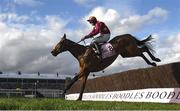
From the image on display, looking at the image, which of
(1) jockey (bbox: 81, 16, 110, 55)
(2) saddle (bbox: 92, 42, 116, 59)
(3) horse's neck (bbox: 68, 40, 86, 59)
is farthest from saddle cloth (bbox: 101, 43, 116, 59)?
(3) horse's neck (bbox: 68, 40, 86, 59)

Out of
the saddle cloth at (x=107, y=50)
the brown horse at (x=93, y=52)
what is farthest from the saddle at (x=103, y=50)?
the brown horse at (x=93, y=52)

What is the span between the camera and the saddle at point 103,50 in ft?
53.8

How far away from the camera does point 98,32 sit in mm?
16281

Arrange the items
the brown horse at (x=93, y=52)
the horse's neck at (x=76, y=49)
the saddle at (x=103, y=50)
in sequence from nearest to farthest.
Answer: the brown horse at (x=93, y=52) → the saddle at (x=103, y=50) → the horse's neck at (x=76, y=49)

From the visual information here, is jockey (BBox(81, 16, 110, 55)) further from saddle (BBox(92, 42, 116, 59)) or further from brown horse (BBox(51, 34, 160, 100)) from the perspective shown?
brown horse (BBox(51, 34, 160, 100))

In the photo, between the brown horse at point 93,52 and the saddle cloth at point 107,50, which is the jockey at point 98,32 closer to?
the saddle cloth at point 107,50

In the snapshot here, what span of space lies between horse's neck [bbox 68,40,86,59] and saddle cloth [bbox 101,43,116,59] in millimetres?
727

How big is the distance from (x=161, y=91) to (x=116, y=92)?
23.0 feet

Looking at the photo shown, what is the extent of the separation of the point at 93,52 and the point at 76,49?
0.68 metres

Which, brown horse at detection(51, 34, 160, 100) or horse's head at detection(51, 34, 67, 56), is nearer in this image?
brown horse at detection(51, 34, 160, 100)

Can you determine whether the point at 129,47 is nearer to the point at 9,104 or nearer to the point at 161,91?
the point at 161,91

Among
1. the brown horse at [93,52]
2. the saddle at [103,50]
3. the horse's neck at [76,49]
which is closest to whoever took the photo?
the brown horse at [93,52]

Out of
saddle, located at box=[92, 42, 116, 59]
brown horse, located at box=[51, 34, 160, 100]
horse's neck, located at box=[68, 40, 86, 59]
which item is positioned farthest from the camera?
horse's neck, located at box=[68, 40, 86, 59]

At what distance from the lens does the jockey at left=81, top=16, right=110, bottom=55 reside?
53.4 feet
